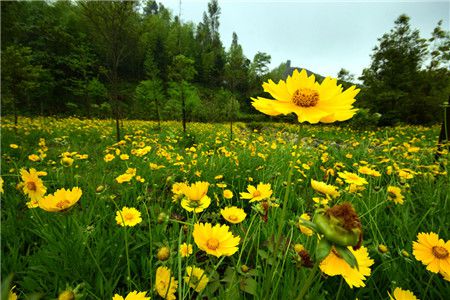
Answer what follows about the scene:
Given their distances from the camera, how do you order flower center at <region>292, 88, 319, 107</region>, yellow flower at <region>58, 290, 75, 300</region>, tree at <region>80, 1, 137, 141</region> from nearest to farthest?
yellow flower at <region>58, 290, 75, 300</region>, flower center at <region>292, 88, 319, 107</region>, tree at <region>80, 1, 137, 141</region>

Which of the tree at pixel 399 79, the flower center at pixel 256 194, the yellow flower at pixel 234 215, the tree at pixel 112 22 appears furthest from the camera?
the tree at pixel 399 79

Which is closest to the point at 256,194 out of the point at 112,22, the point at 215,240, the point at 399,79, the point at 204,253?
the point at 215,240

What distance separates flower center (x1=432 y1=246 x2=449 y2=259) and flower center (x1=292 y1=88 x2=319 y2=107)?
→ 566mm

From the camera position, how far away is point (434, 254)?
2.22 ft

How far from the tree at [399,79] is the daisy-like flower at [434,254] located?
14937 mm

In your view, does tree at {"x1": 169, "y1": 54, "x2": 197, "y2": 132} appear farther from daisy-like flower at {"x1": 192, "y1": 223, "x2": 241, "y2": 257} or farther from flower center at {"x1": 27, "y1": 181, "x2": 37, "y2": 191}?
daisy-like flower at {"x1": 192, "y1": 223, "x2": 241, "y2": 257}

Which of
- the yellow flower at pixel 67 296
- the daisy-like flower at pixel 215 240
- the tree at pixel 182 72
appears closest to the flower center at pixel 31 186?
the yellow flower at pixel 67 296

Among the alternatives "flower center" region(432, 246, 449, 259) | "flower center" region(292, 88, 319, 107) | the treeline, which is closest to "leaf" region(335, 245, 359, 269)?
"flower center" region(292, 88, 319, 107)

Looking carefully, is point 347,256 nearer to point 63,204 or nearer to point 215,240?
point 215,240

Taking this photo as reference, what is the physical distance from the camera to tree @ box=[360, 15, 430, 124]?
12914 millimetres

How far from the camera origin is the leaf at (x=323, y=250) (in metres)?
0.34

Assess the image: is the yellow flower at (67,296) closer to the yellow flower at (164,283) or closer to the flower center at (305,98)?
the yellow flower at (164,283)

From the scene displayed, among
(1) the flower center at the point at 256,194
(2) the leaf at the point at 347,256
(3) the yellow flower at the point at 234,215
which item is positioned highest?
(2) the leaf at the point at 347,256

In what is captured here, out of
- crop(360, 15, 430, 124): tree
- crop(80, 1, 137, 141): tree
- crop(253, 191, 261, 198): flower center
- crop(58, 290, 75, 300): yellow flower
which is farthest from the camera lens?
crop(360, 15, 430, 124): tree
